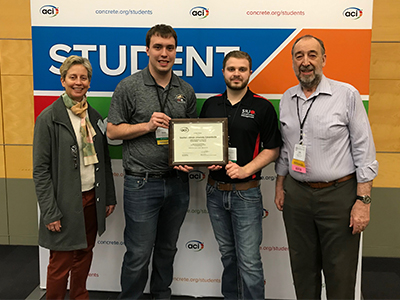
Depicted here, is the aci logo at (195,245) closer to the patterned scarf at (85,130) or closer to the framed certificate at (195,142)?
the framed certificate at (195,142)

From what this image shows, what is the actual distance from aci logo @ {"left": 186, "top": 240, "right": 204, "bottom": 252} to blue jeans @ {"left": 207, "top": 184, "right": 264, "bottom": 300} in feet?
1.90

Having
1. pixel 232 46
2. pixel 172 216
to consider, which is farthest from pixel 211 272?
pixel 232 46

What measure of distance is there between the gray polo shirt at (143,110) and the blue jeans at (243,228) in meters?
0.47

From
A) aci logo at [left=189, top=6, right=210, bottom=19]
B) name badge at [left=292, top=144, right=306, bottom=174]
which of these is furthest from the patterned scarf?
name badge at [left=292, top=144, right=306, bottom=174]

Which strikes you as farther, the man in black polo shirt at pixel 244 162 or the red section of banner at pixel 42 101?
the red section of banner at pixel 42 101

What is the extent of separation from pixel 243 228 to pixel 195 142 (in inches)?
26.4

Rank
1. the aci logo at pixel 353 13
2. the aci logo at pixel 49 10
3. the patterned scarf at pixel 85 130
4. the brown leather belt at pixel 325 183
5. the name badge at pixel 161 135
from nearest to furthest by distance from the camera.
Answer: the brown leather belt at pixel 325 183 → the patterned scarf at pixel 85 130 → the name badge at pixel 161 135 → the aci logo at pixel 353 13 → the aci logo at pixel 49 10

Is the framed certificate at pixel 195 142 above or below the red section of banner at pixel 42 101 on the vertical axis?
below

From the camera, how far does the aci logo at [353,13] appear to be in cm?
257

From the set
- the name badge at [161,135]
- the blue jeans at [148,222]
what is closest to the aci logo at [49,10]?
the name badge at [161,135]

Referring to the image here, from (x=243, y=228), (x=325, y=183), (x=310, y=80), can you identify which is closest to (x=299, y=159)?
(x=325, y=183)

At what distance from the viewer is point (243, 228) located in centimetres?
220

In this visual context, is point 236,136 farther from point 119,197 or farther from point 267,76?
point 119,197

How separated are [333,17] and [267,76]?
685mm
